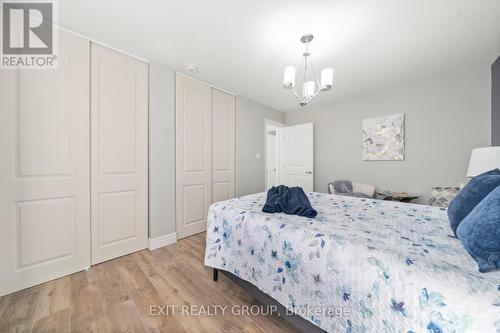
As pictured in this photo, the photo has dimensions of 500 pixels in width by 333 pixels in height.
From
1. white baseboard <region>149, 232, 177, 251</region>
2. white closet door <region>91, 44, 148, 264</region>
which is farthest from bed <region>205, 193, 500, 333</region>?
white closet door <region>91, 44, 148, 264</region>

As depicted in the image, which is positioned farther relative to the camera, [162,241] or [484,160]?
[162,241]

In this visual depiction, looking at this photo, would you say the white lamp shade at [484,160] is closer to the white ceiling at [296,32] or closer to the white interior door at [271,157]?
the white ceiling at [296,32]

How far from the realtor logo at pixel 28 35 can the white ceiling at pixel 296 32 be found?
0.16 meters

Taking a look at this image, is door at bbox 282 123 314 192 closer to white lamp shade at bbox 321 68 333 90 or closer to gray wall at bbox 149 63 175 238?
white lamp shade at bbox 321 68 333 90

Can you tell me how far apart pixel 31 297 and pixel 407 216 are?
3151 millimetres

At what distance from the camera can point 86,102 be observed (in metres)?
1.99

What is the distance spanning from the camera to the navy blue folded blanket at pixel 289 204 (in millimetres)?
1502

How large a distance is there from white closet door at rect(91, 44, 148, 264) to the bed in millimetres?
1255

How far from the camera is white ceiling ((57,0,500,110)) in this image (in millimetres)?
1588

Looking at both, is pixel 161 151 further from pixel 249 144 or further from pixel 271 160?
pixel 271 160

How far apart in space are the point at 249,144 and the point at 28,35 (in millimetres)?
3029

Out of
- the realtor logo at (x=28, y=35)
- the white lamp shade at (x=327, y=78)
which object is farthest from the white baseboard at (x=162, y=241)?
→ the white lamp shade at (x=327, y=78)

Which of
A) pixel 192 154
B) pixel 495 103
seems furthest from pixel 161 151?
pixel 495 103

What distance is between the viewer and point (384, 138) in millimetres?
3285
